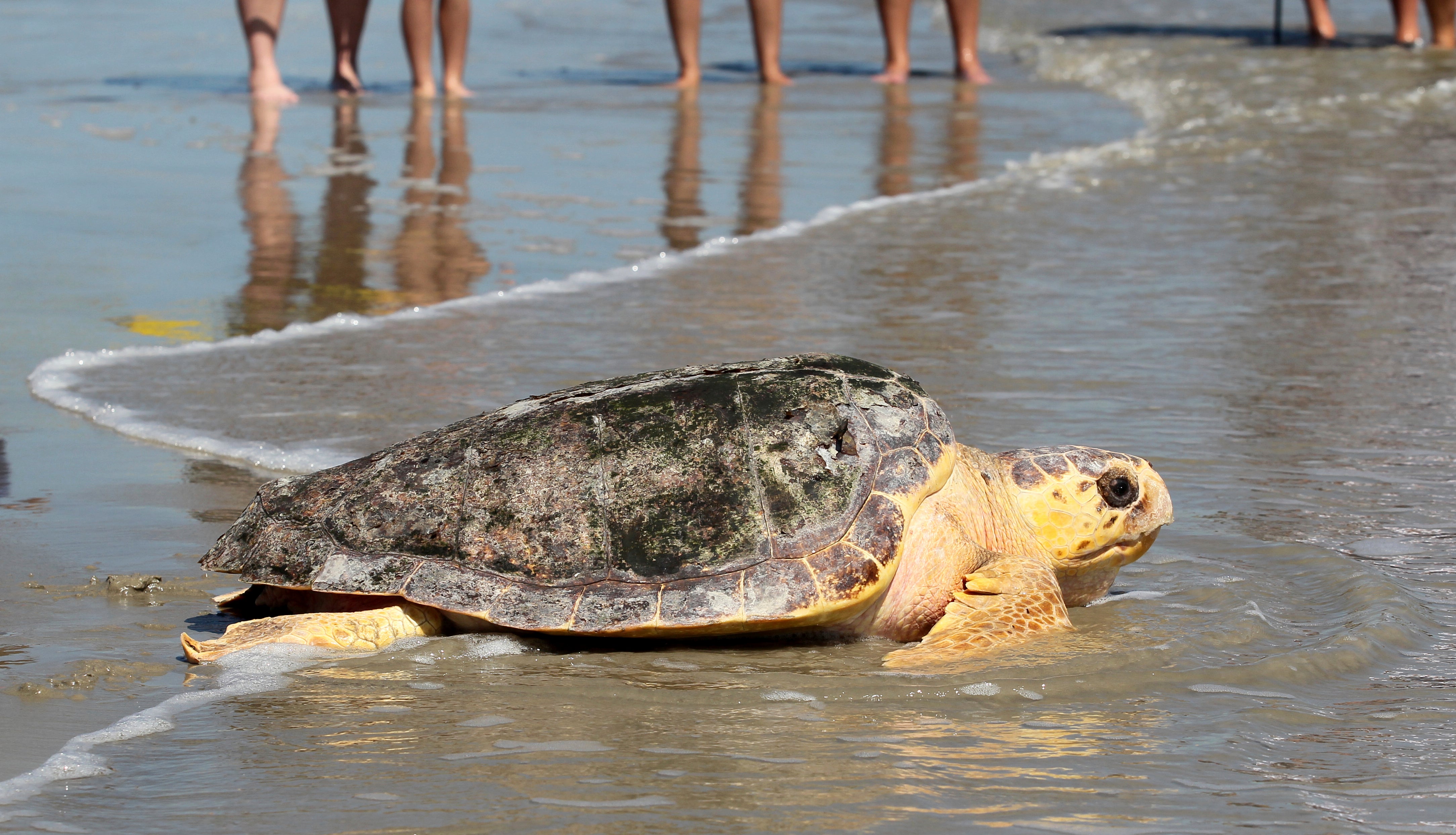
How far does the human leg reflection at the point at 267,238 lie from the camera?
6.17 metres

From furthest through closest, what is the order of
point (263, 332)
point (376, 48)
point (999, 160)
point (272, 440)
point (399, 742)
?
point (376, 48) < point (999, 160) < point (263, 332) < point (272, 440) < point (399, 742)

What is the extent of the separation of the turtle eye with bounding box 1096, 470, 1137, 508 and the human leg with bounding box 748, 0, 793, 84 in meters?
11.7

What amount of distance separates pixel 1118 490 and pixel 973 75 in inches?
483

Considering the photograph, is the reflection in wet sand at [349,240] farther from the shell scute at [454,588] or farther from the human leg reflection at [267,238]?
the shell scute at [454,588]

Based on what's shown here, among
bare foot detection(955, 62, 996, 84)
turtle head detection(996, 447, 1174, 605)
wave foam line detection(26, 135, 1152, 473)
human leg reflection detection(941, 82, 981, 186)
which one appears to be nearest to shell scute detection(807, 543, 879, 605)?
turtle head detection(996, 447, 1174, 605)

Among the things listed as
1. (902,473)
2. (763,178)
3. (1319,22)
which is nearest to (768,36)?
(763,178)

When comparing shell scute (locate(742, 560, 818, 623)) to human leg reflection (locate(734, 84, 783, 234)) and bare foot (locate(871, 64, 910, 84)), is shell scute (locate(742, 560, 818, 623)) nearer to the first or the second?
human leg reflection (locate(734, 84, 783, 234))

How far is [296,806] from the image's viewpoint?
226cm

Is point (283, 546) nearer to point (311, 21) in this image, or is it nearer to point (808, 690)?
point (808, 690)

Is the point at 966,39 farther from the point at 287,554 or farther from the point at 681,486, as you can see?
the point at 287,554

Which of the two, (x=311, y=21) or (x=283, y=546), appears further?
(x=311, y=21)

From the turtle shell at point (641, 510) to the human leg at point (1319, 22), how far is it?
576 inches

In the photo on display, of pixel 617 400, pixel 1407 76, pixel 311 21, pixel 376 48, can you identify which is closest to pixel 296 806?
pixel 617 400

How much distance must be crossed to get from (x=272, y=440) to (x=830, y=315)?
2.41 m
